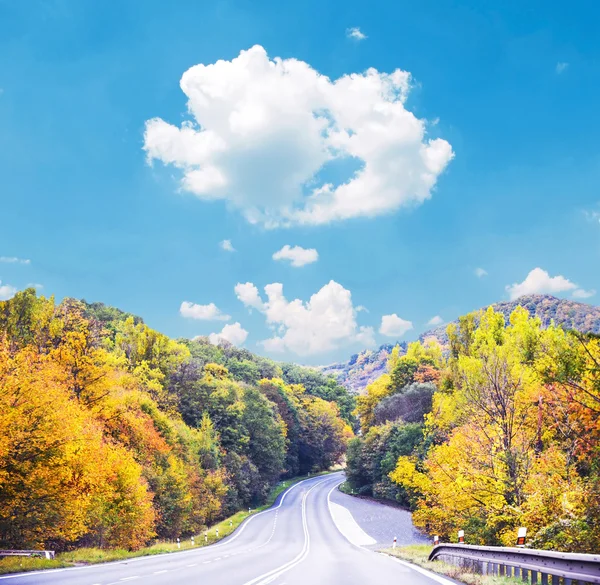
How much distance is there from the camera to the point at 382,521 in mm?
41531

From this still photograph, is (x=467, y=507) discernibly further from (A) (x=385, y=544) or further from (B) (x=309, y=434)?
(B) (x=309, y=434)

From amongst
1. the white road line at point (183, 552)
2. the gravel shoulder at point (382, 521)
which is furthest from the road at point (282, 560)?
the gravel shoulder at point (382, 521)

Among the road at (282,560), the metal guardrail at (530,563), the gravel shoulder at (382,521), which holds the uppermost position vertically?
the metal guardrail at (530,563)

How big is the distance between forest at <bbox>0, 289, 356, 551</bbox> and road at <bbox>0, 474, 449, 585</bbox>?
15.2ft

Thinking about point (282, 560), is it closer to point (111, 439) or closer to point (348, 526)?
point (111, 439)

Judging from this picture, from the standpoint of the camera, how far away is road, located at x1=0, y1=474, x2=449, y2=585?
9922mm

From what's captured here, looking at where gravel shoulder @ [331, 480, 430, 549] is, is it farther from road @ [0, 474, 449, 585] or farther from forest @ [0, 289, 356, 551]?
forest @ [0, 289, 356, 551]

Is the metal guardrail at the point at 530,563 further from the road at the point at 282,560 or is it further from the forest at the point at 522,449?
the forest at the point at 522,449

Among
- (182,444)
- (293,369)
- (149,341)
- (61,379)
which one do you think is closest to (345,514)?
(182,444)

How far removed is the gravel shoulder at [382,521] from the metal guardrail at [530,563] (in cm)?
2140

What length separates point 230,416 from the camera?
57.1 m

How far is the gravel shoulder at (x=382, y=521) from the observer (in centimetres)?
3400

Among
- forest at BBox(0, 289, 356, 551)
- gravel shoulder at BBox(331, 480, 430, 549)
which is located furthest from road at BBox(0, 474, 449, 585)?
forest at BBox(0, 289, 356, 551)

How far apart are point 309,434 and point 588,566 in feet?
283
